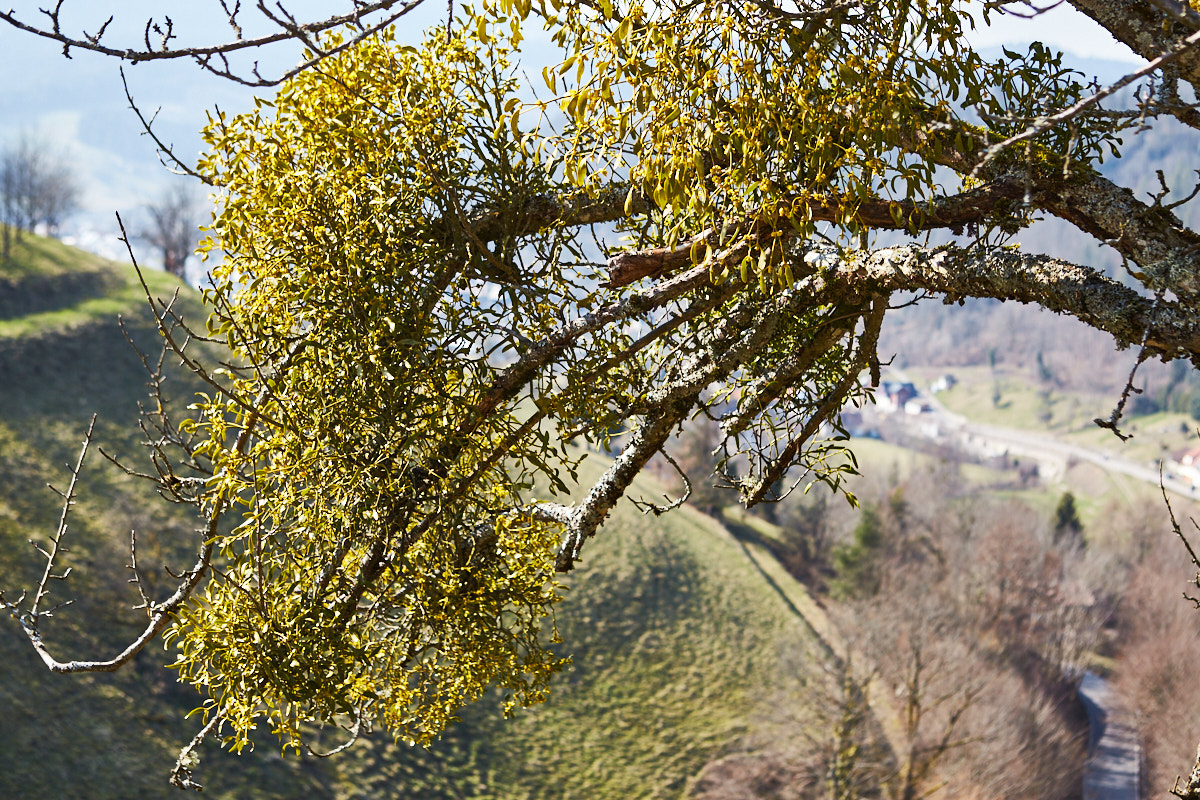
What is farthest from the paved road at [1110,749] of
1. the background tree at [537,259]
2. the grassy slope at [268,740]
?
the background tree at [537,259]

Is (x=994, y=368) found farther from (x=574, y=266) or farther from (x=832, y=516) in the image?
(x=574, y=266)

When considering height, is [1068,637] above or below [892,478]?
below

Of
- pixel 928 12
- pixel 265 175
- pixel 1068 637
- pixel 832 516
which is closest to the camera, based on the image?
pixel 928 12

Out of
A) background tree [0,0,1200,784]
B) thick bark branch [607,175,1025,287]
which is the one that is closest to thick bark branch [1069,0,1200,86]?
background tree [0,0,1200,784]

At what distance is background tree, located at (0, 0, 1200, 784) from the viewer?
2.14m

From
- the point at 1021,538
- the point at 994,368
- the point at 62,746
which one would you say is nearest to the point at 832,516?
the point at 1021,538

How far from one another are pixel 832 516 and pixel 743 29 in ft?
129

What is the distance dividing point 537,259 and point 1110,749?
32.1 metres

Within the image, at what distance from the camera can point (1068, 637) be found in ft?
98.8

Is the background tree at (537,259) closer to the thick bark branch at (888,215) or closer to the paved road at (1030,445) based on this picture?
the thick bark branch at (888,215)

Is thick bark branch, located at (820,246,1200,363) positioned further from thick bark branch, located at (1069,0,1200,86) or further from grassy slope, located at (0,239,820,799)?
grassy slope, located at (0,239,820,799)

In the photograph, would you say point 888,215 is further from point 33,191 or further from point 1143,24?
point 33,191

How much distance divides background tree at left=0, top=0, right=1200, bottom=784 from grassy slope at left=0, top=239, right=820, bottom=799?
13184mm

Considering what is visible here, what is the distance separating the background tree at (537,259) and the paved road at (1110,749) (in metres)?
27.2
